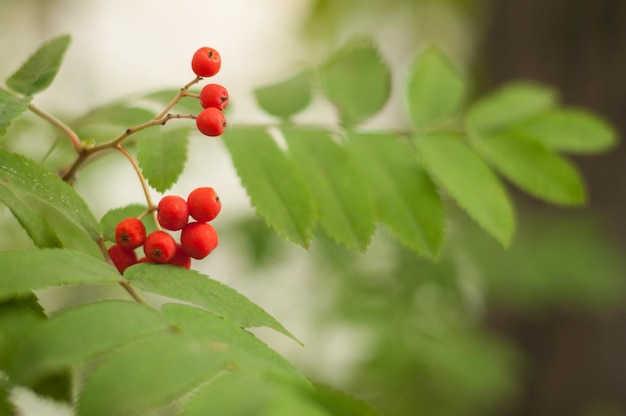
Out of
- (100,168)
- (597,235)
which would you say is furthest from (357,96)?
(597,235)

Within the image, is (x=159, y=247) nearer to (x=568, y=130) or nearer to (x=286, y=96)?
(x=286, y=96)

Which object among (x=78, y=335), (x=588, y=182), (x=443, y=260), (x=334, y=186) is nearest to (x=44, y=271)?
(x=78, y=335)

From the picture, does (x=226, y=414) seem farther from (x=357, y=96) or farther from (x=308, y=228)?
(x=357, y=96)

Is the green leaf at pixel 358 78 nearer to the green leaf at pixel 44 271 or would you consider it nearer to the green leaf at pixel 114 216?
the green leaf at pixel 114 216

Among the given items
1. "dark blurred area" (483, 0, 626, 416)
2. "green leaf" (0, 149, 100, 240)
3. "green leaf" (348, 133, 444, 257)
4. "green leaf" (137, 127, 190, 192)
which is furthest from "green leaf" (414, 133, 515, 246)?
"dark blurred area" (483, 0, 626, 416)

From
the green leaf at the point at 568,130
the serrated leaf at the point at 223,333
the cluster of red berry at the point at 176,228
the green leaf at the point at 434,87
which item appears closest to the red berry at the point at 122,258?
the cluster of red berry at the point at 176,228

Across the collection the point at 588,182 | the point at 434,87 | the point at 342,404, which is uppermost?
the point at 434,87

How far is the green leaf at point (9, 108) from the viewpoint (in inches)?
22.4

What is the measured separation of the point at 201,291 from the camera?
562 millimetres

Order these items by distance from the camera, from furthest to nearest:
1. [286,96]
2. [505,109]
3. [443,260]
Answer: [443,260] → [505,109] → [286,96]

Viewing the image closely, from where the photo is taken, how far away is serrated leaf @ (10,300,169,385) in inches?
17.3

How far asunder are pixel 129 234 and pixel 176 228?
0.14 ft

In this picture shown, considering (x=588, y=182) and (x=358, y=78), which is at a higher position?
(x=358, y=78)

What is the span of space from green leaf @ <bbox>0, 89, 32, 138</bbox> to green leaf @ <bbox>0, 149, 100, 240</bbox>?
0.12 feet
